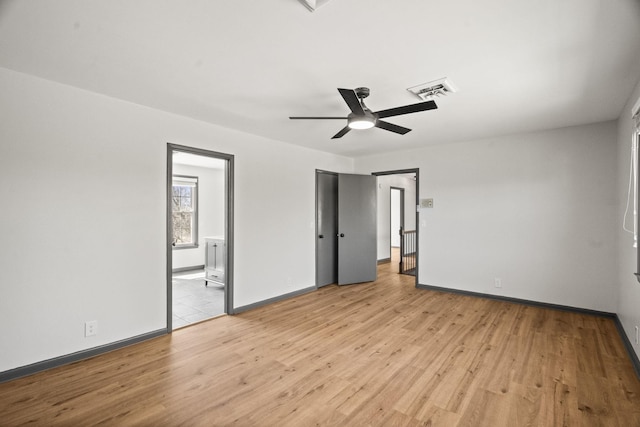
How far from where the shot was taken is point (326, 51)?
2.12 m

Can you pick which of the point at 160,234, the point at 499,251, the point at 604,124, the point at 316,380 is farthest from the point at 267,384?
the point at 604,124

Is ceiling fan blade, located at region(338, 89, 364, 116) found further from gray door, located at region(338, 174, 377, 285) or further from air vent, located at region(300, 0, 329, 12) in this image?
gray door, located at region(338, 174, 377, 285)

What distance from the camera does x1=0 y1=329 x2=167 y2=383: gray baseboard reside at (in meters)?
2.42

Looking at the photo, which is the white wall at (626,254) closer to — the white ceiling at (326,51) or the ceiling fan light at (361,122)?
the white ceiling at (326,51)

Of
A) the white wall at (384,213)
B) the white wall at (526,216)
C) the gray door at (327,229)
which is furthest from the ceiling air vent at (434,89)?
the white wall at (384,213)

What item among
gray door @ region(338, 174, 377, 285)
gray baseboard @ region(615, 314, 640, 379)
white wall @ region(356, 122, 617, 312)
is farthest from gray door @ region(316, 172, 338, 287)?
gray baseboard @ region(615, 314, 640, 379)

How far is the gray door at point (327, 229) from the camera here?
543cm

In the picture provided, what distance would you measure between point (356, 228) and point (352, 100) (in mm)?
3604

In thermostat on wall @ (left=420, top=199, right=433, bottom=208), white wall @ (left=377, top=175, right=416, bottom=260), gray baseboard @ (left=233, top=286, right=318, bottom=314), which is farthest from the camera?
white wall @ (left=377, top=175, right=416, bottom=260)

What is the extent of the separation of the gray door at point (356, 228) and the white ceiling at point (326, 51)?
245 cm

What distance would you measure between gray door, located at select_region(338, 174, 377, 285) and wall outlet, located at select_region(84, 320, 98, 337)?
3.74 m

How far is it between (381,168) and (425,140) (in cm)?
124

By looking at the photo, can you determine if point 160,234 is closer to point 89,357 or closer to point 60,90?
point 89,357

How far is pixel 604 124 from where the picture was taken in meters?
3.84
